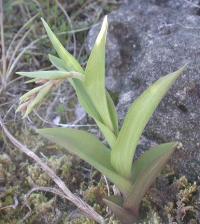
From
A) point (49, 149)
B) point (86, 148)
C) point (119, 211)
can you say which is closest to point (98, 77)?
point (86, 148)

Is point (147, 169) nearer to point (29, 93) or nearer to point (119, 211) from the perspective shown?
point (119, 211)

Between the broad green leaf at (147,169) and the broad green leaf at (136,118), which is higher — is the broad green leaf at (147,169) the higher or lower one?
the lower one

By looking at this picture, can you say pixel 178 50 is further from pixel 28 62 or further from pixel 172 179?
pixel 28 62

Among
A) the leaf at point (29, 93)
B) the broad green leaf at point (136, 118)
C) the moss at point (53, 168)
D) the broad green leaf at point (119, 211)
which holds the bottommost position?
the moss at point (53, 168)

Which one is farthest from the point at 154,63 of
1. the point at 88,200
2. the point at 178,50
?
the point at 88,200

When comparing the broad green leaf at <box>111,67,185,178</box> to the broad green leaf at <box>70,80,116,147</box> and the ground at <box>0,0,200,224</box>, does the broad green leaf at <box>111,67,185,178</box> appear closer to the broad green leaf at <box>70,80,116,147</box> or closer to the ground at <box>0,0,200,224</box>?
the broad green leaf at <box>70,80,116,147</box>

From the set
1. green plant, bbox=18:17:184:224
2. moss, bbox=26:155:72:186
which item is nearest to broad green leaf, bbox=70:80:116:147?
green plant, bbox=18:17:184:224

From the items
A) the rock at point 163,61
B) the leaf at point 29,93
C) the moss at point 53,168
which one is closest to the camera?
the leaf at point 29,93

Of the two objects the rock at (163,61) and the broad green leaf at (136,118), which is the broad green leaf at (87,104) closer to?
the broad green leaf at (136,118)

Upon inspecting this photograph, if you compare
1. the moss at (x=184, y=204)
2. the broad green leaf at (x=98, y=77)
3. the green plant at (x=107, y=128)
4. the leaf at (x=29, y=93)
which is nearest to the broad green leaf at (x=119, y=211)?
the green plant at (x=107, y=128)
